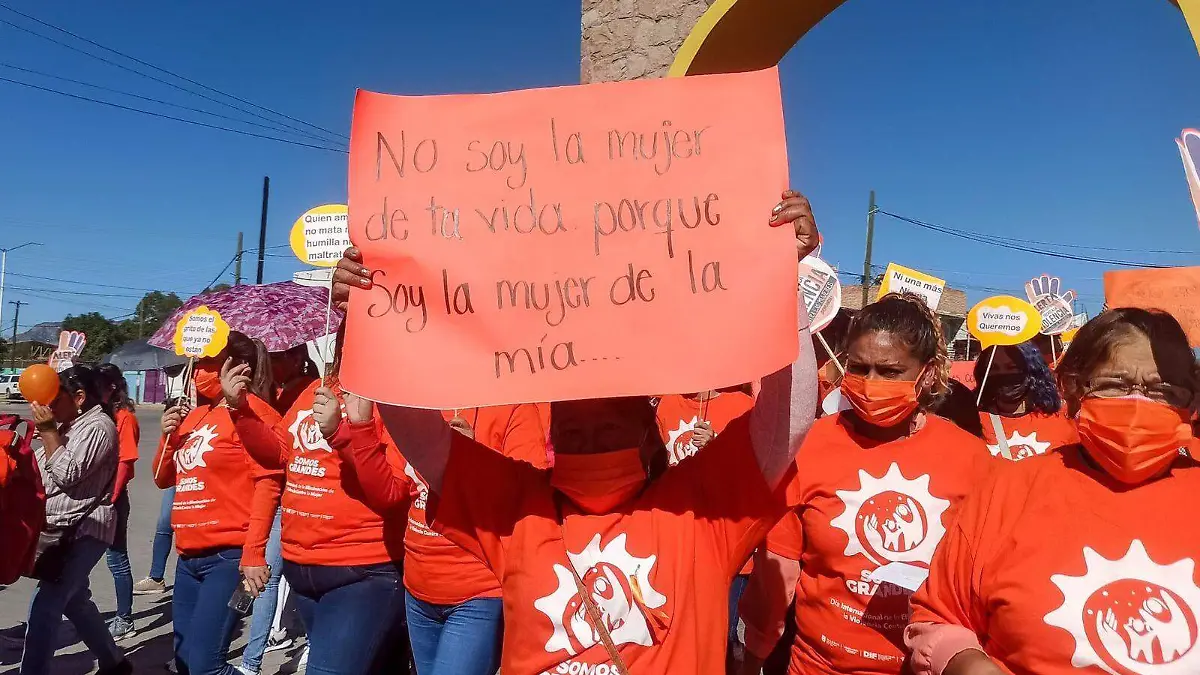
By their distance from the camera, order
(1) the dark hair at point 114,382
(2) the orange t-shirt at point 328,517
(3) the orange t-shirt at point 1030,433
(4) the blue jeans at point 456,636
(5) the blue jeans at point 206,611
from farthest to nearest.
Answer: (1) the dark hair at point 114,382 < (5) the blue jeans at point 206,611 < (3) the orange t-shirt at point 1030,433 < (2) the orange t-shirt at point 328,517 < (4) the blue jeans at point 456,636

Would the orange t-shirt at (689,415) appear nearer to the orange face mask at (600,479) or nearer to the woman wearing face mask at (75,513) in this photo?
the orange face mask at (600,479)

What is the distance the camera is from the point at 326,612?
10.5ft

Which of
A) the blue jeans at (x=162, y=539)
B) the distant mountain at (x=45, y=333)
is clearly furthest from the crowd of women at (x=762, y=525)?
the distant mountain at (x=45, y=333)

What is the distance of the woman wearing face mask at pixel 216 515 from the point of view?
368 cm

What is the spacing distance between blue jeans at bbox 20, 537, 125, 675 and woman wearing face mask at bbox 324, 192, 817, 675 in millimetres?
3782

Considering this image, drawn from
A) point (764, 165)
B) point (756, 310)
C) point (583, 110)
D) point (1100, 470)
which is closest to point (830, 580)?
point (1100, 470)

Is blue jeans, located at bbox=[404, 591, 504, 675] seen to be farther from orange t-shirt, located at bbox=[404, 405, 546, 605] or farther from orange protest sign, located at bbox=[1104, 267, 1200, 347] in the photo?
orange protest sign, located at bbox=[1104, 267, 1200, 347]

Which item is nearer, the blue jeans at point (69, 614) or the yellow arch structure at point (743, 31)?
the blue jeans at point (69, 614)

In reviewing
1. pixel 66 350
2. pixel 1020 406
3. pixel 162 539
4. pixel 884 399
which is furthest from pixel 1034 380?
pixel 66 350

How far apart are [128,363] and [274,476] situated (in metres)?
24.8

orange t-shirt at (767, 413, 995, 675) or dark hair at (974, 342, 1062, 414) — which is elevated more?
dark hair at (974, 342, 1062, 414)

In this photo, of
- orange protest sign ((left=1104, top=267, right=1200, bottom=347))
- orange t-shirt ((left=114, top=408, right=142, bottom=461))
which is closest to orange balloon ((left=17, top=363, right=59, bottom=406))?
orange t-shirt ((left=114, top=408, right=142, bottom=461))

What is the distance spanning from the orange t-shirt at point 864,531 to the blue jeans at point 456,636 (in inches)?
44.2

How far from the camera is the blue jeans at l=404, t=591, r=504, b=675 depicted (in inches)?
115
